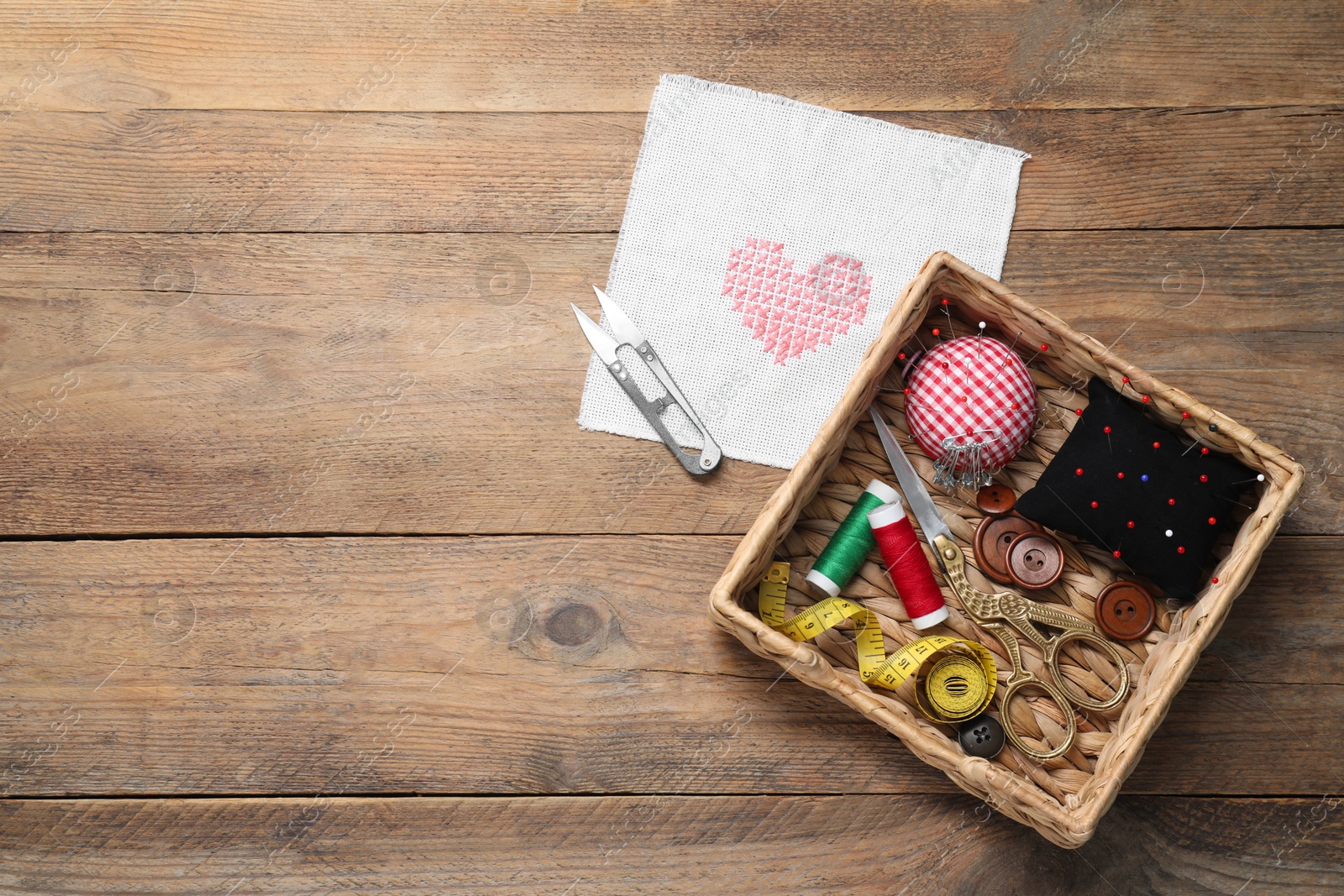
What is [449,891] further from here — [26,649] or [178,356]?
[178,356]

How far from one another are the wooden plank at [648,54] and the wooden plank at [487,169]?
0.04 metres

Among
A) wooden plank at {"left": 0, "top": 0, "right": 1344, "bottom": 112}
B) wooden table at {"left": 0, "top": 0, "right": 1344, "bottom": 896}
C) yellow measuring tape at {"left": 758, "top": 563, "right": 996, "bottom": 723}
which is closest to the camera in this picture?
yellow measuring tape at {"left": 758, "top": 563, "right": 996, "bottom": 723}

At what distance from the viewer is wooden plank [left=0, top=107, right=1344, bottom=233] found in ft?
4.60

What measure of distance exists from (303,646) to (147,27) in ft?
3.60

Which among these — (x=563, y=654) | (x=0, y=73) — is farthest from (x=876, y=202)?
(x=0, y=73)

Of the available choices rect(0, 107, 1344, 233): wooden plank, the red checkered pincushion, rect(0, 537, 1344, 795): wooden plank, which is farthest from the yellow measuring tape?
rect(0, 107, 1344, 233): wooden plank

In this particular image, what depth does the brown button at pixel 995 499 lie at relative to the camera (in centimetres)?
128

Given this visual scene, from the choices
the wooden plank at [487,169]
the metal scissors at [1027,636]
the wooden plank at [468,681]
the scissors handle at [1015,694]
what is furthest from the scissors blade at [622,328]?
the scissors handle at [1015,694]

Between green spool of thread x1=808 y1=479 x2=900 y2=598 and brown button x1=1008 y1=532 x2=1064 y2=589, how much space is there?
0.20 m

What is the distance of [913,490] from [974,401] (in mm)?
167

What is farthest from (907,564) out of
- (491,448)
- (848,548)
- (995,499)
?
(491,448)

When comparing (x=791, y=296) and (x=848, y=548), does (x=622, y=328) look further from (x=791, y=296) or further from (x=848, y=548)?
(x=848, y=548)

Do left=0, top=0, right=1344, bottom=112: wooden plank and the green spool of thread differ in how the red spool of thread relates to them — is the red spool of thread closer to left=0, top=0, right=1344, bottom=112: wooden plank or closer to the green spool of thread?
the green spool of thread

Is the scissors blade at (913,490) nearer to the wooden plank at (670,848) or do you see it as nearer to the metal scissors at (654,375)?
the metal scissors at (654,375)
